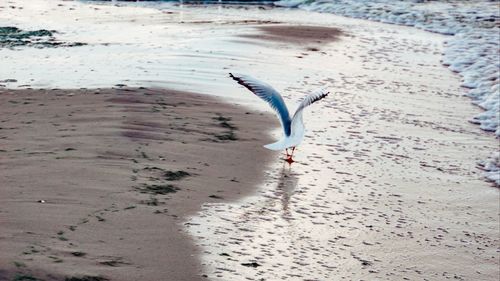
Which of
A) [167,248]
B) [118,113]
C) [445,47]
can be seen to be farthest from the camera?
[445,47]

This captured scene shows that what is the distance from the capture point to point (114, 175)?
18.3ft

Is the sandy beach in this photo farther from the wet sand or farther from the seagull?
the seagull

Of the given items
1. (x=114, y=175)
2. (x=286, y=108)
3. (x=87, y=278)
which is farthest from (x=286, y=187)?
(x=87, y=278)

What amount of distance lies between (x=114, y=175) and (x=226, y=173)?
97cm

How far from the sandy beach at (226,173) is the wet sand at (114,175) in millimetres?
15

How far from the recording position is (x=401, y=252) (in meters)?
5.04

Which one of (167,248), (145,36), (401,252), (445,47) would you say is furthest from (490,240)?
(445,47)

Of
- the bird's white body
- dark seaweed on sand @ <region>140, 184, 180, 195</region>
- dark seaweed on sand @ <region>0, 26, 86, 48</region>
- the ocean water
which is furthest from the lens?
dark seaweed on sand @ <region>0, 26, 86, 48</region>

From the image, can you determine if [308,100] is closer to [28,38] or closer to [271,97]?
[271,97]

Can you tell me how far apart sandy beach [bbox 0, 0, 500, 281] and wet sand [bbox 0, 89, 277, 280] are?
15mm

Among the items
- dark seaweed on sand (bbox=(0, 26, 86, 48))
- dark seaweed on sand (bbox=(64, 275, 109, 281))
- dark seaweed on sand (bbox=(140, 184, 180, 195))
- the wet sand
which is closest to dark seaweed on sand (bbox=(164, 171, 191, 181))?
the wet sand

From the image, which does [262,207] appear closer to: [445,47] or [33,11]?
[445,47]

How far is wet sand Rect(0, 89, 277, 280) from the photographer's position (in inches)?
164

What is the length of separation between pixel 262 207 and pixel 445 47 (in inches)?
424
